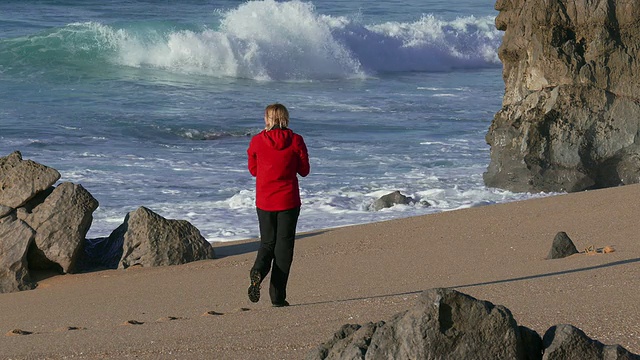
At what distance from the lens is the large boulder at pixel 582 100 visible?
41.9 feet

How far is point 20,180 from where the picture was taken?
8867 millimetres

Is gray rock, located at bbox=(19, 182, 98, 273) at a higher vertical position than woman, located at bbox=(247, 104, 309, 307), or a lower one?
lower

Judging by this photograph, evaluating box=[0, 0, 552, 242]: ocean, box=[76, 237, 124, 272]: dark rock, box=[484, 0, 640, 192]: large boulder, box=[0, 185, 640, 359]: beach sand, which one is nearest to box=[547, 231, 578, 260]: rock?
box=[0, 185, 640, 359]: beach sand

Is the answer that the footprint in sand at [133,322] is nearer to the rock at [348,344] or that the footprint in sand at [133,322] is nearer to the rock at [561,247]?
the rock at [348,344]

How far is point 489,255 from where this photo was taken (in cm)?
828

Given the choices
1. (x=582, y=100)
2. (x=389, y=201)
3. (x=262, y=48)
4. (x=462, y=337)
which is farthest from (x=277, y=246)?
(x=262, y=48)

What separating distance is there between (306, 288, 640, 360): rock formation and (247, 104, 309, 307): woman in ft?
9.37

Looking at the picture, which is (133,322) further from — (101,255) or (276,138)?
(101,255)

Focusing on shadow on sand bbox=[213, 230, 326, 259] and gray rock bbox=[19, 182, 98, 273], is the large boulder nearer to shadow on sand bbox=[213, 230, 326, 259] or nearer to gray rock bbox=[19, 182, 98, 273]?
shadow on sand bbox=[213, 230, 326, 259]

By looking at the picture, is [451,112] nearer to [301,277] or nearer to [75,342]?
[301,277]

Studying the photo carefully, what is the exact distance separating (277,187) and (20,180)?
3.20 metres

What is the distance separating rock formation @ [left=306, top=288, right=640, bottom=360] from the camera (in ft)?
12.2

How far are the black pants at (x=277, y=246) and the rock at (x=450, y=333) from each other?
289cm

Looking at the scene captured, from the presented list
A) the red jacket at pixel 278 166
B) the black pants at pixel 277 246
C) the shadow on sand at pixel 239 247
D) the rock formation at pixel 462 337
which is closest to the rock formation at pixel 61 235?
the shadow on sand at pixel 239 247
